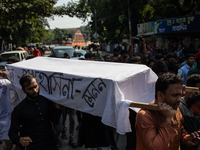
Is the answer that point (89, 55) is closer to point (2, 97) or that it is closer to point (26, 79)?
point (2, 97)

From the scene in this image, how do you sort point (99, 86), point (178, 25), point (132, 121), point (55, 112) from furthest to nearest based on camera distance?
point (178, 25) → point (55, 112) → point (132, 121) → point (99, 86)

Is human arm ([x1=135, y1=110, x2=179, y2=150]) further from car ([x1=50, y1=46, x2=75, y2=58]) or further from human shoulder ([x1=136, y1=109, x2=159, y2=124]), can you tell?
car ([x1=50, y1=46, x2=75, y2=58])

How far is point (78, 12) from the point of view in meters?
11.8

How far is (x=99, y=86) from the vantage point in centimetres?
263

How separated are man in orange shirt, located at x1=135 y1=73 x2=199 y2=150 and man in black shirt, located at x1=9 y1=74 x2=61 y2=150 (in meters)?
1.34

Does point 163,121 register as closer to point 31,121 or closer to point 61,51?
point 31,121

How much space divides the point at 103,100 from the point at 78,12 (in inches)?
394

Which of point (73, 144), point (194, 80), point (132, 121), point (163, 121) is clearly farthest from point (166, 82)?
point (73, 144)

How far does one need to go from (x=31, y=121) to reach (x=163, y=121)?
1.64 metres

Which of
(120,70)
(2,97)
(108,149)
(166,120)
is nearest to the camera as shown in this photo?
(166,120)

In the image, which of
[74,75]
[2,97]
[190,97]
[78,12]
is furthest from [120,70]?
[78,12]

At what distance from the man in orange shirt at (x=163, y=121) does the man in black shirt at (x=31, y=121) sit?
134 cm

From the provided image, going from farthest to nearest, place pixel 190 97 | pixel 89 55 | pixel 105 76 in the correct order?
pixel 89 55 → pixel 105 76 → pixel 190 97

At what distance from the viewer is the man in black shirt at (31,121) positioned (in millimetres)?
2619
